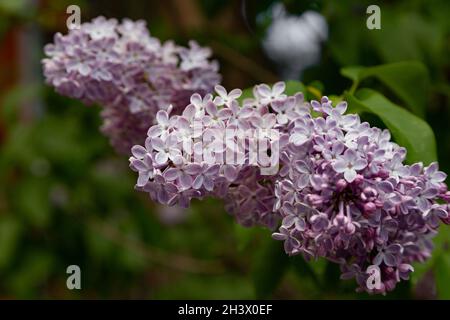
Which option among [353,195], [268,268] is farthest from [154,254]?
[353,195]

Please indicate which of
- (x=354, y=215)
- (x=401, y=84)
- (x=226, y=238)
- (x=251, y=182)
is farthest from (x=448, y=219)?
(x=226, y=238)

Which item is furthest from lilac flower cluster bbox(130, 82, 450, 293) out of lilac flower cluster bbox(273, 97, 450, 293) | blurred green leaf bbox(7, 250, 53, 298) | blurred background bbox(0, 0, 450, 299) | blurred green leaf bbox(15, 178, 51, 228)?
blurred green leaf bbox(7, 250, 53, 298)

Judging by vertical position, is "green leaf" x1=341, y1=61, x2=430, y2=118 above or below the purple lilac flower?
above

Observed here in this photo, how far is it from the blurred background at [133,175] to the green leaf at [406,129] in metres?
0.37

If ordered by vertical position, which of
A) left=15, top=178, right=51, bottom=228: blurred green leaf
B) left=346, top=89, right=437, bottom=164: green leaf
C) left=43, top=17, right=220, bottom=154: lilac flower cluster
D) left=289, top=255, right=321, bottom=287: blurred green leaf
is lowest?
left=289, top=255, right=321, bottom=287: blurred green leaf

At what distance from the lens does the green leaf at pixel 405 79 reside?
4.20 ft

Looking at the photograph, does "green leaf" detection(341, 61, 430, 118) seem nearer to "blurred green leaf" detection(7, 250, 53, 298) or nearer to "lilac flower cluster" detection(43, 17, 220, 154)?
"lilac flower cluster" detection(43, 17, 220, 154)

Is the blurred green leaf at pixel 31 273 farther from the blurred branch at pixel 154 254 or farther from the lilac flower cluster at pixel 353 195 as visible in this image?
the lilac flower cluster at pixel 353 195

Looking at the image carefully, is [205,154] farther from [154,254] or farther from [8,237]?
[154,254]

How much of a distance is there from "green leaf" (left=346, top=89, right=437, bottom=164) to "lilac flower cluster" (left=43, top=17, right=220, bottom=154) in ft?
1.00

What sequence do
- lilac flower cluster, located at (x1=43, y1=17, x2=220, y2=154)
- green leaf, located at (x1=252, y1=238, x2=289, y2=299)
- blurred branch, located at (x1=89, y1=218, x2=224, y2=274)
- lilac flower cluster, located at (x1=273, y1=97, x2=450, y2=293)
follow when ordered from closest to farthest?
1. lilac flower cluster, located at (x1=273, y1=97, x2=450, y2=293)
2. lilac flower cluster, located at (x1=43, y1=17, x2=220, y2=154)
3. green leaf, located at (x1=252, y1=238, x2=289, y2=299)
4. blurred branch, located at (x1=89, y1=218, x2=224, y2=274)

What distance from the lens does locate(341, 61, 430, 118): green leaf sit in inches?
50.4

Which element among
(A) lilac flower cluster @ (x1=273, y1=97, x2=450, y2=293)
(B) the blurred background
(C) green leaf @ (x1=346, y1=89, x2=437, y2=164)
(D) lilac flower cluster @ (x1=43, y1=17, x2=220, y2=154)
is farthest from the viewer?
(B) the blurred background

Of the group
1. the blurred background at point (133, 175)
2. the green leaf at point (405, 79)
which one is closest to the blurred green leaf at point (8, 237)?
the blurred background at point (133, 175)
